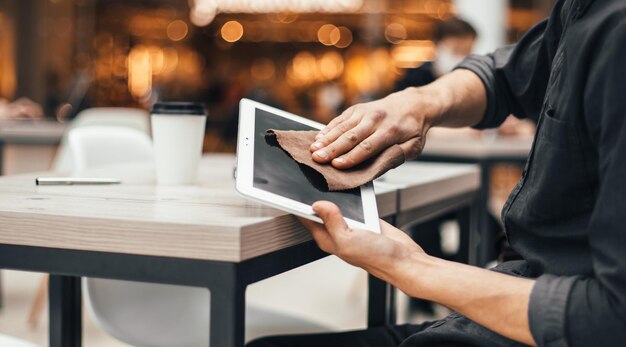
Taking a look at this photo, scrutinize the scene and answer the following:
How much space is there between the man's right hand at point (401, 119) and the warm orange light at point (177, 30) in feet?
36.1

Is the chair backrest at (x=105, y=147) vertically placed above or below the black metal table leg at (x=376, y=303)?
above

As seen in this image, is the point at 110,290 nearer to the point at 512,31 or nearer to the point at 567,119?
the point at 567,119

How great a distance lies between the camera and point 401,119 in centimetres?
116

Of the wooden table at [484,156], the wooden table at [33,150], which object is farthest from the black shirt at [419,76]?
the wooden table at [33,150]

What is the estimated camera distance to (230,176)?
153 centimetres

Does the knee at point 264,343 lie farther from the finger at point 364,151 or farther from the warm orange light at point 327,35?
the warm orange light at point 327,35

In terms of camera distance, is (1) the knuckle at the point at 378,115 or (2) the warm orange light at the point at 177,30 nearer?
(1) the knuckle at the point at 378,115

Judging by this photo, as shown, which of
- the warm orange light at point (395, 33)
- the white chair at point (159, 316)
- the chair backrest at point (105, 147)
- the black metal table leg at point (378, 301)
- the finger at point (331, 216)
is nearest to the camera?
the finger at point (331, 216)

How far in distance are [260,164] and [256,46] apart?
11285 millimetres

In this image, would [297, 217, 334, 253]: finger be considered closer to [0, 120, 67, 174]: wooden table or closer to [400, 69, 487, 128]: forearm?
[400, 69, 487, 128]: forearm

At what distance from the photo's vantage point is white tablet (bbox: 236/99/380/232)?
89cm

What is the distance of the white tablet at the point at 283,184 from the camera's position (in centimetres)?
89

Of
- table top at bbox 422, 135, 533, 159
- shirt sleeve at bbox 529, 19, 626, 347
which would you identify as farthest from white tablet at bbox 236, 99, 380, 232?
table top at bbox 422, 135, 533, 159

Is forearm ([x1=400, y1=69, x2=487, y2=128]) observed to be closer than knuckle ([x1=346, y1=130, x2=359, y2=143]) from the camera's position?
No
